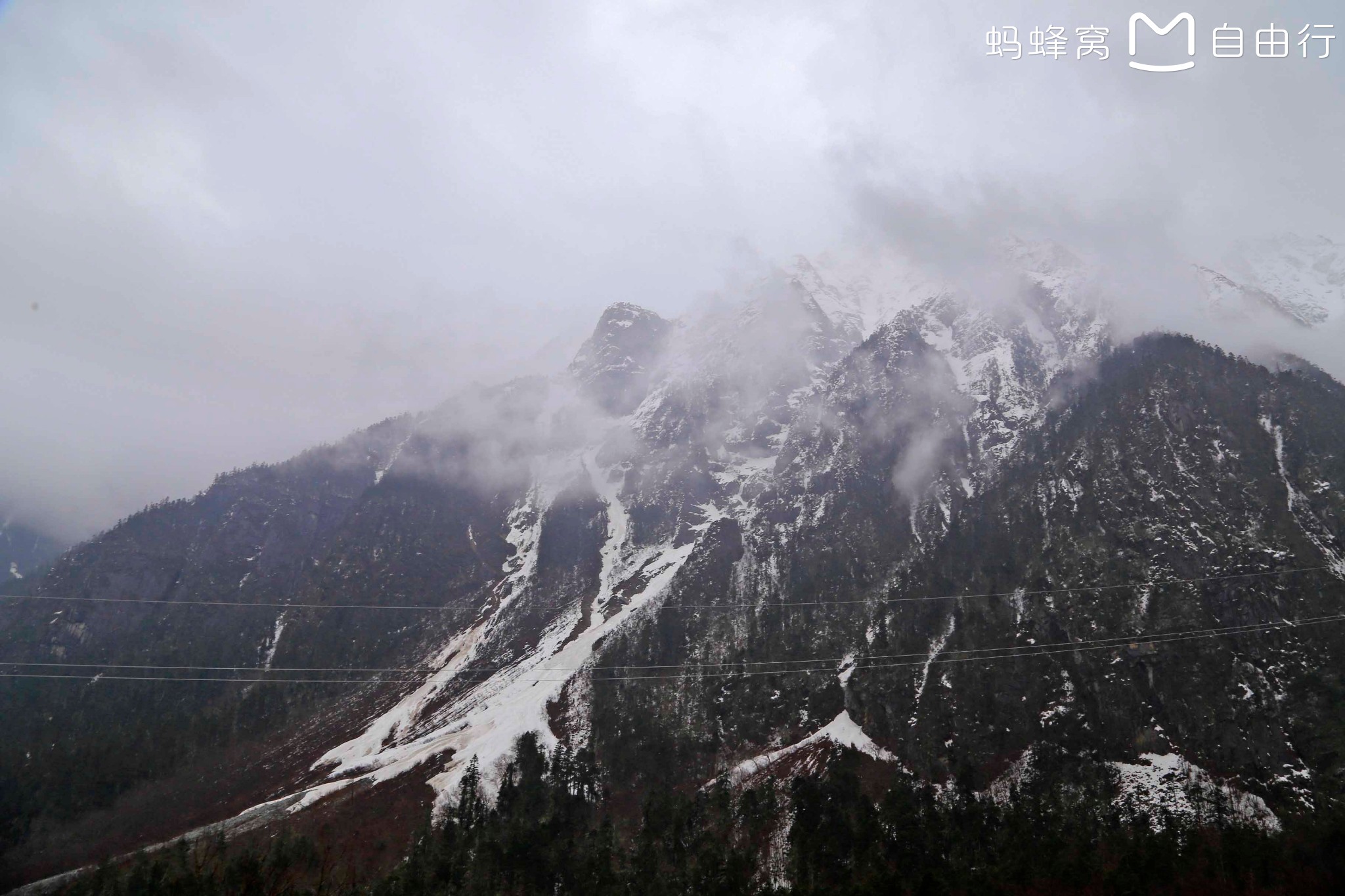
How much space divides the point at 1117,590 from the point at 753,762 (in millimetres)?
88941

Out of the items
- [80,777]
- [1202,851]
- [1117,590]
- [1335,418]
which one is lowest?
[80,777]

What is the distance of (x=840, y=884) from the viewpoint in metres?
129

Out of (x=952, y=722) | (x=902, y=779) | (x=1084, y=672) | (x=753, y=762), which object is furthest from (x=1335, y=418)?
(x=753, y=762)

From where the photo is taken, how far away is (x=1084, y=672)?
172 m

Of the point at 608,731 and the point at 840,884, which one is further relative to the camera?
the point at 608,731

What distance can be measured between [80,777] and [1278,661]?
262 meters

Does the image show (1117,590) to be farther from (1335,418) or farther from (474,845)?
(474,845)

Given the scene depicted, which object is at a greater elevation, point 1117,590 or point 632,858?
point 1117,590

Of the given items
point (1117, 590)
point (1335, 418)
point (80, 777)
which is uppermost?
point (1335, 418)

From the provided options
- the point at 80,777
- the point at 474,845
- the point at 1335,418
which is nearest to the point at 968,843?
the point at 474,845

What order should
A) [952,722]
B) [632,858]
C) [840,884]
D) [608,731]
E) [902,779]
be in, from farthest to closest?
1. [608,731]
2. [952,722]
3. [902,779]
4. [632,858]
5. [840,884]

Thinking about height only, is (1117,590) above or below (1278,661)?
above

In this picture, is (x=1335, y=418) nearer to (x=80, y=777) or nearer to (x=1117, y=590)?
(x=1117, y=590)

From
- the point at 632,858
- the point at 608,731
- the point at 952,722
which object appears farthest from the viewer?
the point at 608,731
